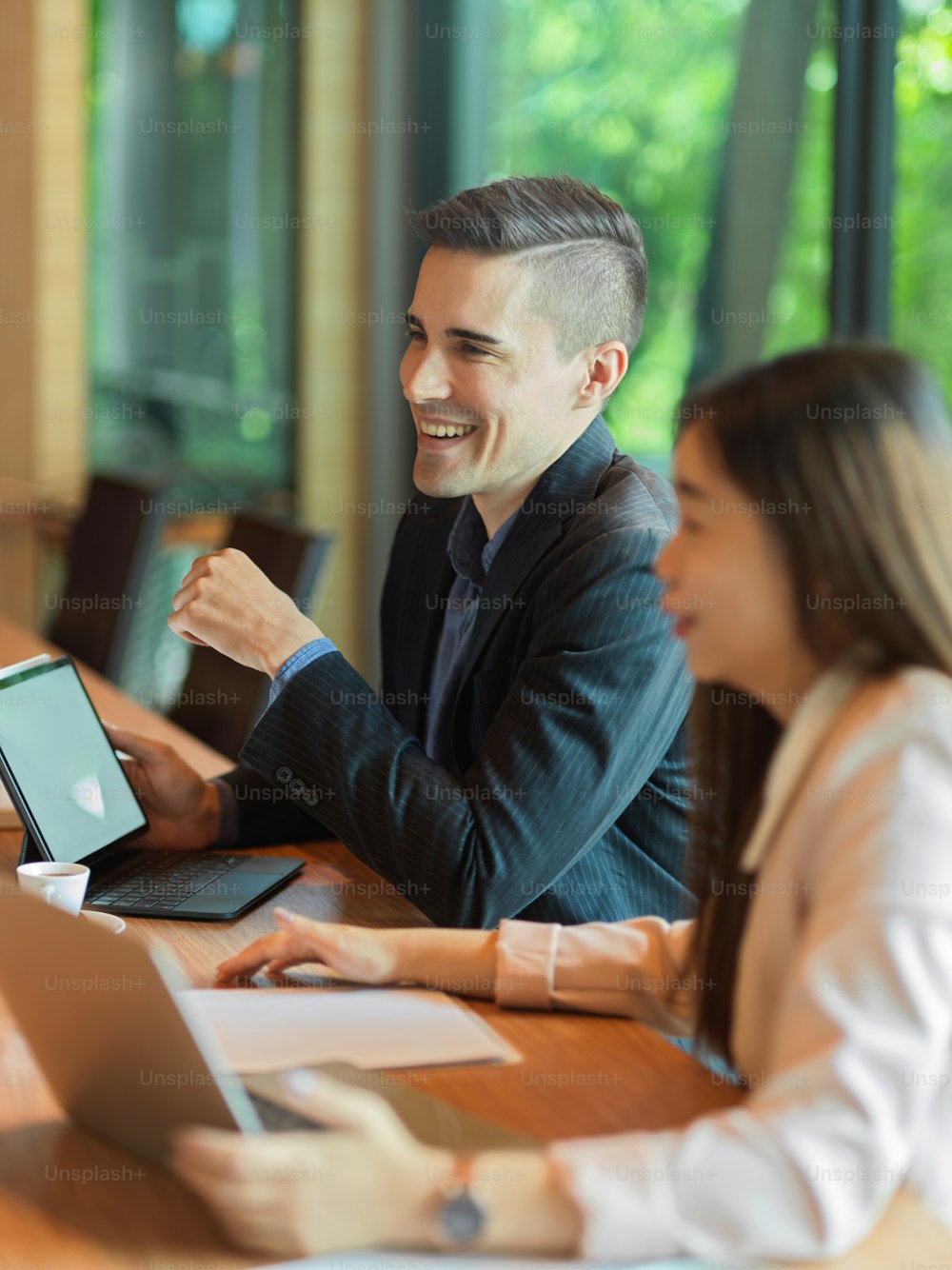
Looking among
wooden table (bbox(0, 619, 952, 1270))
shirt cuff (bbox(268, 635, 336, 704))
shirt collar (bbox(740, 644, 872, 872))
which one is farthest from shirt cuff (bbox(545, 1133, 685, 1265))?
shirt cuff (bbox(268, 635, 336, 704))

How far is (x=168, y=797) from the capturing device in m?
1.76

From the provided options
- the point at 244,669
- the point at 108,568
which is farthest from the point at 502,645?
the point at 108,568

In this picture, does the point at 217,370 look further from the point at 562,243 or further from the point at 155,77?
the point at 562,243

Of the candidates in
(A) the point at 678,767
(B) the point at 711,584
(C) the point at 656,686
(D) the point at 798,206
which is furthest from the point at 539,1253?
(D) the point at 798,206

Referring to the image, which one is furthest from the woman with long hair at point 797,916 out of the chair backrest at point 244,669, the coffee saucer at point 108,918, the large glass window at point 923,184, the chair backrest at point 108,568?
the chair backrest at point 108,568

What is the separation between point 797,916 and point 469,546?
3.14 feet

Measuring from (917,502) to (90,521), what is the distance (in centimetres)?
303

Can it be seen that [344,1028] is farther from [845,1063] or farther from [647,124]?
[647,124]

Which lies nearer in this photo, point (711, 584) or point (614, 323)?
point (711, 584)

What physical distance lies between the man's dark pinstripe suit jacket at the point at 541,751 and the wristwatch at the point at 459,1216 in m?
0.60

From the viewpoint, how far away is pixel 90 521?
12.1 feet

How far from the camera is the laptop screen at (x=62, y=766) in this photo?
4.95ft

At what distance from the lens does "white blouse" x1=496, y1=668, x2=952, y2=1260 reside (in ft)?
2.77

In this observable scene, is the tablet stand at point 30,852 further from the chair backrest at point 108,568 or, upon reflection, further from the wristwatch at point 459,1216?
the chair backrest at point 108,568
